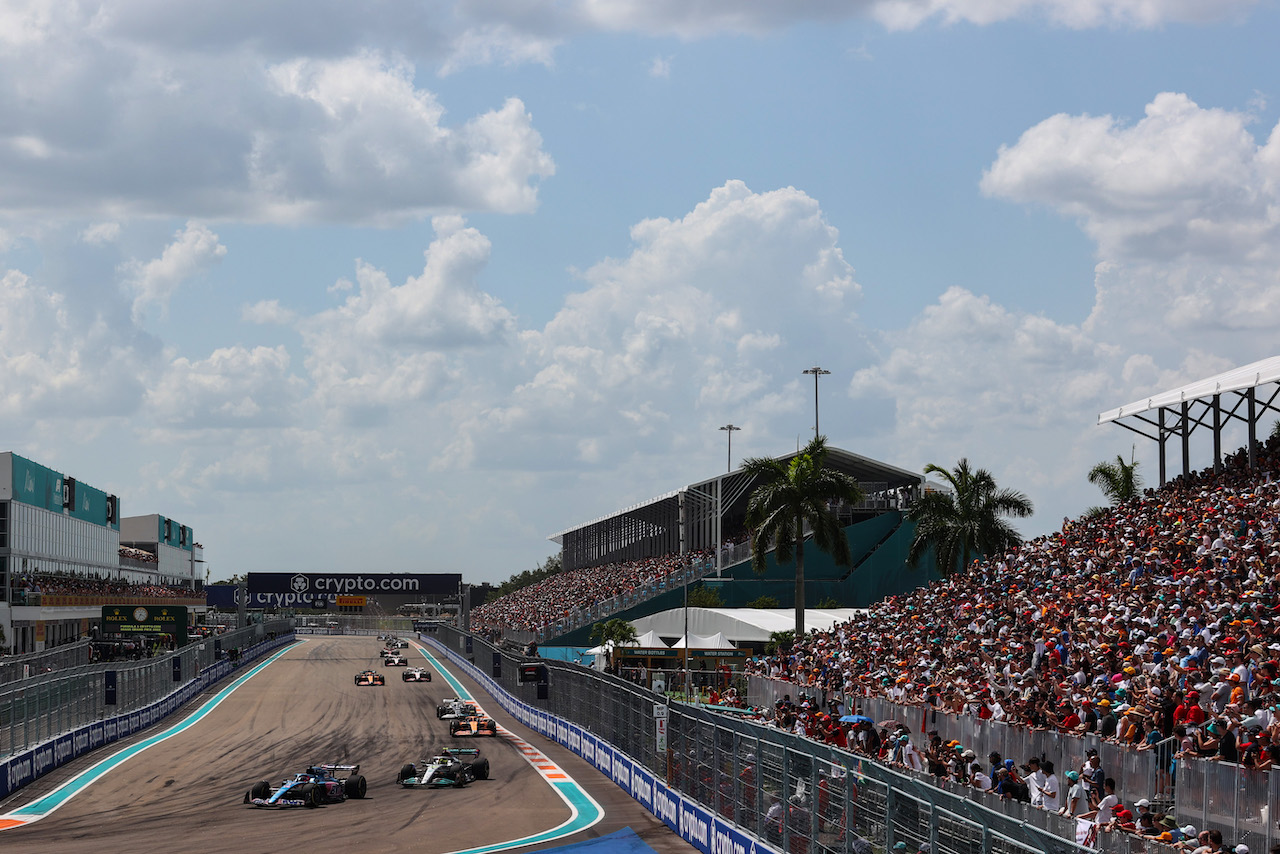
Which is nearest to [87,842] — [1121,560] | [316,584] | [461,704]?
[1121,560]

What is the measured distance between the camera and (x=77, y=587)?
9550 cm

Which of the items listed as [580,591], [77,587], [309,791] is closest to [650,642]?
[309,791]

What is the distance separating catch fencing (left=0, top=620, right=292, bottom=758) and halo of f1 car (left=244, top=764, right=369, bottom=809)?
218 inches

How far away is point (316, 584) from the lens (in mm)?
104375

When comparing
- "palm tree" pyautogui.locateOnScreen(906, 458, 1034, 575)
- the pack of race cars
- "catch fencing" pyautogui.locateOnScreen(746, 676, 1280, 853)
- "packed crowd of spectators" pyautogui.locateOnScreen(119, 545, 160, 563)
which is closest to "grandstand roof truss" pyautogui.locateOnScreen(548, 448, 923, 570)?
"palm tree" pyautogui.locateOnScreen(906, 458, 1034, 575)

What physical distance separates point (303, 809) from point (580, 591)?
6740 centimetres

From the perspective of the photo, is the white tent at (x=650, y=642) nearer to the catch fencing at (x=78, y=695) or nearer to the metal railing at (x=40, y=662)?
the catch fencing at (x=78, y=695)

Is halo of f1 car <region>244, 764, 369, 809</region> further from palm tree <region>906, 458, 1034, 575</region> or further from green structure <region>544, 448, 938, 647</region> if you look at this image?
green structure <region>544, 448, 938, 647</region>

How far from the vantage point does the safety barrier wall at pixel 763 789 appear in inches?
459

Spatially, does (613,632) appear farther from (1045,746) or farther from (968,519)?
(1045,746)

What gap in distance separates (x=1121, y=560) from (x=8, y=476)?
72519 millimetres

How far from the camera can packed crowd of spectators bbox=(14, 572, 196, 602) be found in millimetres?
82500

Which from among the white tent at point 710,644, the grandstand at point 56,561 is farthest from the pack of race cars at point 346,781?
the grandstand at point 56,561

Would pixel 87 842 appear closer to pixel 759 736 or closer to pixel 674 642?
pixel 759 736
